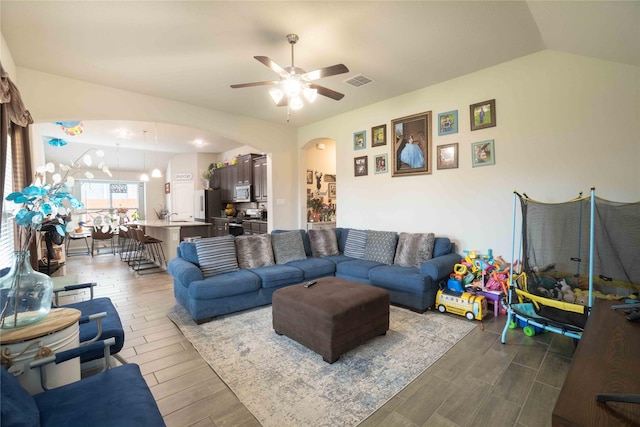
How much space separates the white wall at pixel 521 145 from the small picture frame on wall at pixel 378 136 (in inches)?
3.7

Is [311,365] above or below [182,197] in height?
below

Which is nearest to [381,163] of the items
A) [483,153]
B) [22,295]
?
[483,153]

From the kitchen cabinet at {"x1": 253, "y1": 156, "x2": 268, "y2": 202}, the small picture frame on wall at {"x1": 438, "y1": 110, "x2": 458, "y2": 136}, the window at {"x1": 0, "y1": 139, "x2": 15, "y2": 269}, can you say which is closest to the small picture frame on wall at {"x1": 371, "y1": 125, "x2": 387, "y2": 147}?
the small picture frame on wall at {"x1": 438, "y1": 110, "x2": 458, "y2": 136}

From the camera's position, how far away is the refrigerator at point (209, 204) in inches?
328

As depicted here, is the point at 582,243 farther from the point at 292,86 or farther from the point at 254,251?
the point at 254,251

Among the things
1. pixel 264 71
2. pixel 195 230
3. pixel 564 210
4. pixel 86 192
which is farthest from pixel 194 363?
pixel 86 192

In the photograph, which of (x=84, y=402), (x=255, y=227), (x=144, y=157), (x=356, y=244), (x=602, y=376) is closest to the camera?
(x=602, y=376)

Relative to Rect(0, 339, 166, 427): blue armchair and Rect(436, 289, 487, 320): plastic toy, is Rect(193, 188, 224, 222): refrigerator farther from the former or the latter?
Rect(0, 339, 166, 427): blue armchair

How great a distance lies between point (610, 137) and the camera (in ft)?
9.34

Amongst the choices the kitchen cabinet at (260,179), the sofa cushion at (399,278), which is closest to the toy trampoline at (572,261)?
the sofa cushion at (399,278)

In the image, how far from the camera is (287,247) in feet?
14.3

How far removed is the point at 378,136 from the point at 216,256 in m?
3.26

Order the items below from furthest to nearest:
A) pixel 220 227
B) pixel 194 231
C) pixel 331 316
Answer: pixel 220 227, pixel 194 231, pixel 331 316

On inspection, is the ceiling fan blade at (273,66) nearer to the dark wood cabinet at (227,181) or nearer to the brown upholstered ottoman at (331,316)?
the brown upholstered ottoman at (331,316)
